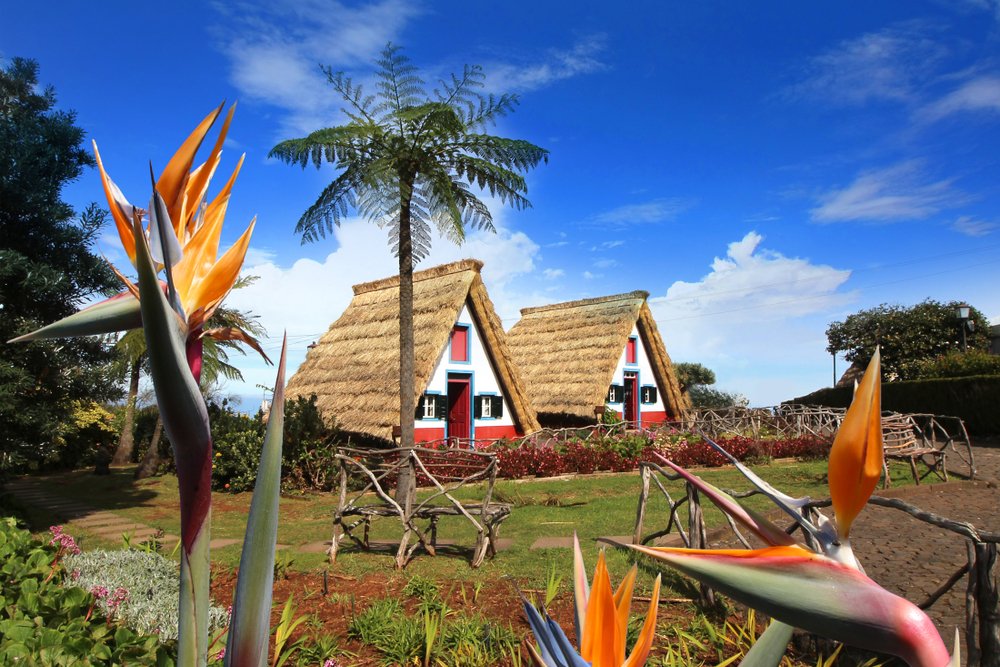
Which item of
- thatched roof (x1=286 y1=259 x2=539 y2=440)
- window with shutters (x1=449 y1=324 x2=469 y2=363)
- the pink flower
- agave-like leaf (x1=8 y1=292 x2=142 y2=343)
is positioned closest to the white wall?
thatched roof (x1=286 y1=259 x2=539 y2=440)

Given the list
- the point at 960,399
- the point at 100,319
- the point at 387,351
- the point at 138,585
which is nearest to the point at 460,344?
the point at 387,351

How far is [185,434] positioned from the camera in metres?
0.71

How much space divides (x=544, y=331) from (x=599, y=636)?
24754 mm

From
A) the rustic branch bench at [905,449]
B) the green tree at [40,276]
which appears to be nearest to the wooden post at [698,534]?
the rustic branch bench at [905,449]

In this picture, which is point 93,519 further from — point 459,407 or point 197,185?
point 197,185

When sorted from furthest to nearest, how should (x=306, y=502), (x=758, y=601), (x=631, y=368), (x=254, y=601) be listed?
(x=631, y=368)
(x=306, y=502)
(x=254, y=601)
(x=758, y=601)

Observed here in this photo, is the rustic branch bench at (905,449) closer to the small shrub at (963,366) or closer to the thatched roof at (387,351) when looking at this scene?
the thatched roof at (387,351)

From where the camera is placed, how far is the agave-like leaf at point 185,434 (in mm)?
631

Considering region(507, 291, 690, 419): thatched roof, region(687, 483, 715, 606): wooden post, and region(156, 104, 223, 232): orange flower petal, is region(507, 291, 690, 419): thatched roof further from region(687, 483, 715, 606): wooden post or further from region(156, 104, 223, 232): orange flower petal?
region(156, 104, 223, 232): orange flower petal

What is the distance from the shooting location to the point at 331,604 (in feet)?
15.8

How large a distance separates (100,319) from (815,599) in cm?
82

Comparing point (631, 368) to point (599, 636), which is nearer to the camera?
point (599, 636)

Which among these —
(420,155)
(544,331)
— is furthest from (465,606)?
(544,331)

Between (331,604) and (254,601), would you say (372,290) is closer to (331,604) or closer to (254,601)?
(331,604)
